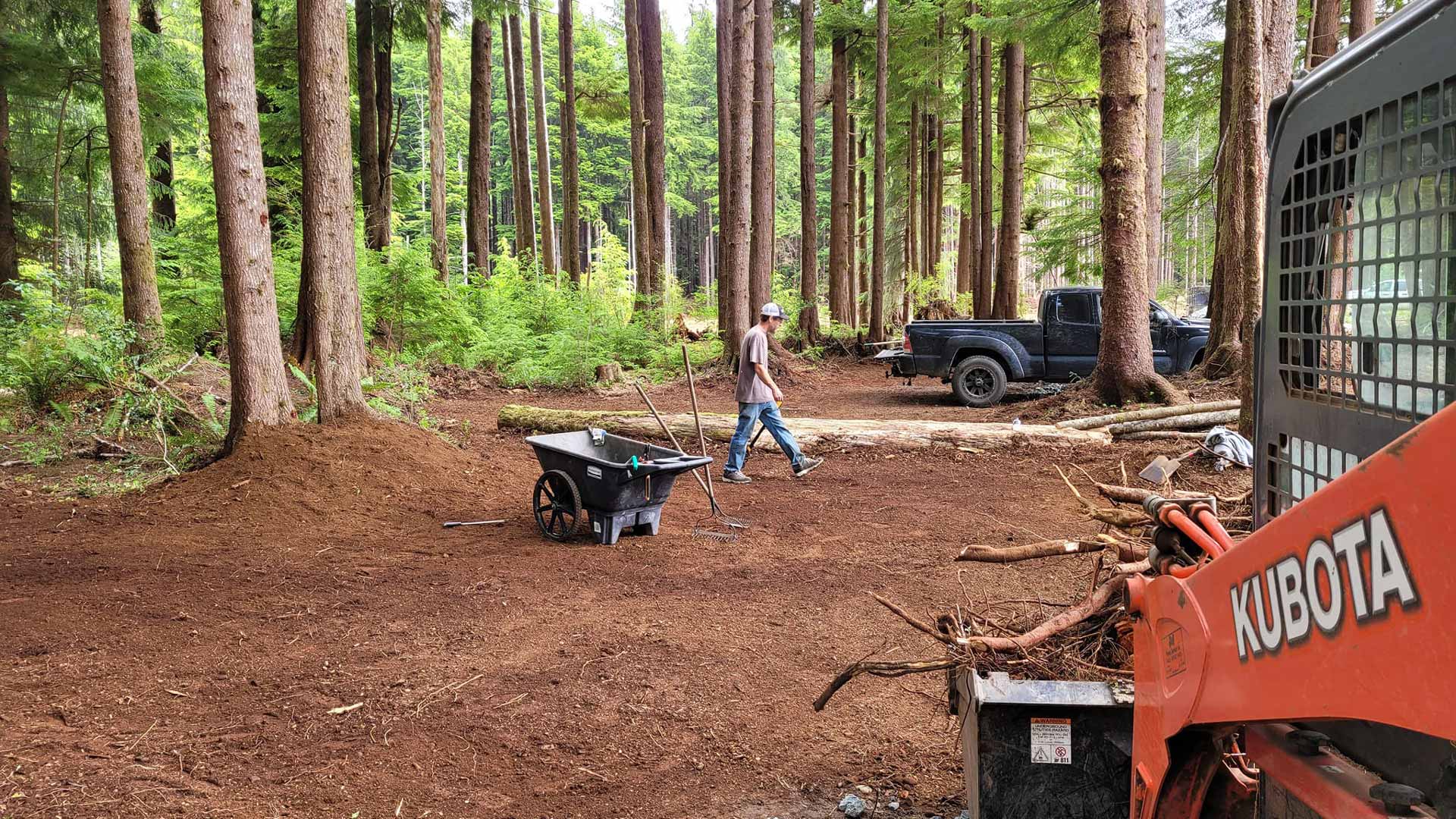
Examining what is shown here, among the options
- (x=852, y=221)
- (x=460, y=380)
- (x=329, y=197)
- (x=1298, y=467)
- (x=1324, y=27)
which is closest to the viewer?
(x=1298, y=467)

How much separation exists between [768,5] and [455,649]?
63.9ft

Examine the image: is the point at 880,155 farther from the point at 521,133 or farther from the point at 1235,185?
the point at 1235,185

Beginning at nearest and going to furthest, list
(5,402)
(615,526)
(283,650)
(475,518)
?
1. (283,650)
2. (615,526)
3. (475,518)
4. (5,402)

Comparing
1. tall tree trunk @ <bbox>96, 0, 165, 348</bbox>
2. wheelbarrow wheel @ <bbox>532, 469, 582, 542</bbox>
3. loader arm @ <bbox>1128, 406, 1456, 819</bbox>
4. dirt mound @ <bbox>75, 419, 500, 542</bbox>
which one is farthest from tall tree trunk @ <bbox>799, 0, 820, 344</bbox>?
loader arm @ <bbox>1128, 406, 1456, 819</bbox>

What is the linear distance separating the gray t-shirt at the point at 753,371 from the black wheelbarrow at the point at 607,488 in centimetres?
258

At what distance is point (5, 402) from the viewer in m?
11.3

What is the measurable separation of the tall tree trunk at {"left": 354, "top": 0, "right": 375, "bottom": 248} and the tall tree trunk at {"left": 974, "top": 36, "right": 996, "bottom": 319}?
14144 mm

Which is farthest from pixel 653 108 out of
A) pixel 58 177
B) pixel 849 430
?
pixel 849 430

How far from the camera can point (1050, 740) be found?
112 inches

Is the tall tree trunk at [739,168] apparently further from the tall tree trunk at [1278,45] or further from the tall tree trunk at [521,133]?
the tall tree trunk at [1278,45]

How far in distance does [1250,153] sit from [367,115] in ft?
59.8

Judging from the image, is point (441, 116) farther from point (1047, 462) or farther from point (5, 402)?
point (1047, 462)

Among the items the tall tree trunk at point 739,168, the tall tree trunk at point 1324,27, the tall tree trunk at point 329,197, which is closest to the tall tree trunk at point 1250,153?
the tall tree trunk at point 1324,27

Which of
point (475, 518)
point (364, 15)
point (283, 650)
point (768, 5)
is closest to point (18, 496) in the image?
point (475, 518)
